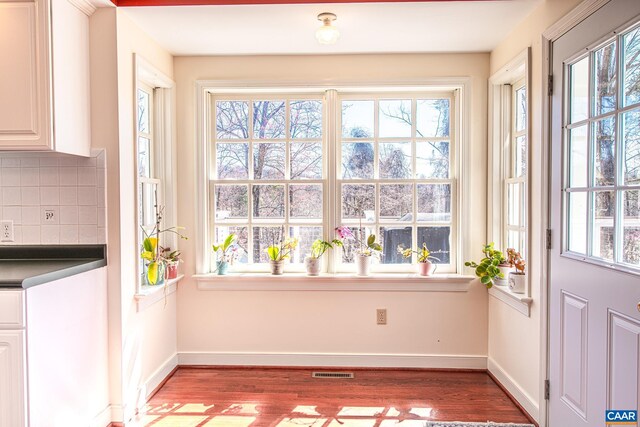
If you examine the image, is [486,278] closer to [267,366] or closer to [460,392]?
[460,392]

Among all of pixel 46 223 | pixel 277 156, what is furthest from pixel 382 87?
pixel 46 223

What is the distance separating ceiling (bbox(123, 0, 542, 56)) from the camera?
2143 millimetres

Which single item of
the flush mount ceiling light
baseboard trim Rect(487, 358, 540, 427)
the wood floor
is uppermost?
the flush mount ceiling light

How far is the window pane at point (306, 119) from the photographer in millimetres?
2977

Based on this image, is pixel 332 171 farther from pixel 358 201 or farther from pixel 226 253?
pixel 226 253

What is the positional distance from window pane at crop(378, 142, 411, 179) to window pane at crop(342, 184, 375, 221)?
17 cm

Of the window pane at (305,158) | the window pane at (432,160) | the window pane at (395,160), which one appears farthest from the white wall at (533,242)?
the window pane at (305,158)

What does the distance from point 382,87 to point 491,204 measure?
1.16 m

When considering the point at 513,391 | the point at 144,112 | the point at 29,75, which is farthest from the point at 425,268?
the point at 29,75

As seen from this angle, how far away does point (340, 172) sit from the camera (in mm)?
2965

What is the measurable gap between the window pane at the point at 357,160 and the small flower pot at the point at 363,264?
2.04 feet

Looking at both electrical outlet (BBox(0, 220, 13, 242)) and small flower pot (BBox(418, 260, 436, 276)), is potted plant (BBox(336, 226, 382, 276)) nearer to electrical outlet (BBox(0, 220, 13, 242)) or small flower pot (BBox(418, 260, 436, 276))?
small flower pot (BBox(418, 260, 436, 276))

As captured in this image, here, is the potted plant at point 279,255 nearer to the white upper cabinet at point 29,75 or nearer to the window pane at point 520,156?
the white upper cabinet at point 29,75

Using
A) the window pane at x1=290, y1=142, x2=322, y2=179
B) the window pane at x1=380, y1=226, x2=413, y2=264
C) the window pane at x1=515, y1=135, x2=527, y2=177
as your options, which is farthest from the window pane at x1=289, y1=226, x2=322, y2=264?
the window pane at x1=515, y1=135, x2=527, y2=177
